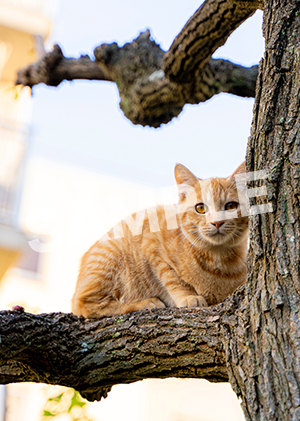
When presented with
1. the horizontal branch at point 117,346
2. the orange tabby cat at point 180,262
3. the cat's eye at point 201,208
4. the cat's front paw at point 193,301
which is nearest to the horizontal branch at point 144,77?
the orange tabby cat at point 180,262

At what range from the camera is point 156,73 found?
309 centimetres

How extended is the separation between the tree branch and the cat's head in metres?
0.71

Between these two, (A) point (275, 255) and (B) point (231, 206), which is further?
(B) point (231, 206)

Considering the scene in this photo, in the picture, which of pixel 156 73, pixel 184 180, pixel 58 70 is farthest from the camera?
pixel 58 70

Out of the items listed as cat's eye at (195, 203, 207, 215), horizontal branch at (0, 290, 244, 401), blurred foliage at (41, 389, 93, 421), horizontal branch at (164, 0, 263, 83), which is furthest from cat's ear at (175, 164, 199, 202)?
blurred foliage at (41, 389, 93, 421)

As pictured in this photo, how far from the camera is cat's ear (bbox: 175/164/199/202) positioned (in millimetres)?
2584

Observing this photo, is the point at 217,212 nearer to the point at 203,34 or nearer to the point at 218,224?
the point at 218,224

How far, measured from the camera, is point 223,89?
3.07 meters

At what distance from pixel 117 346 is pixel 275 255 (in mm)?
721

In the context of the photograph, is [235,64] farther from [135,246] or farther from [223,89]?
[135,246]

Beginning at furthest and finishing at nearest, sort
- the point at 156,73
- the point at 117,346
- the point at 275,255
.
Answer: the point at 156,73
the point at 117,346
the point at 275,255

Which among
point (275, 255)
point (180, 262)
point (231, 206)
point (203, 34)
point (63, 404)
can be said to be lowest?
point (63, 404)

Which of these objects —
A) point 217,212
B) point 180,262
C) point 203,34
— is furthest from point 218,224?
point 203,34

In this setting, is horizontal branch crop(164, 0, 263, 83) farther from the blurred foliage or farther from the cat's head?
the blurred foliage
